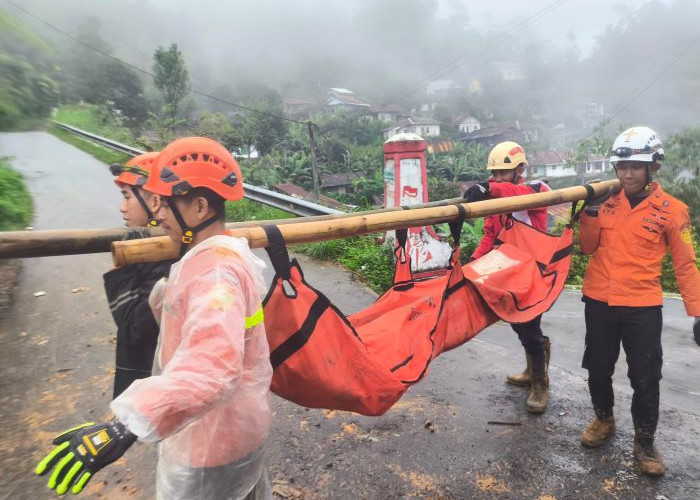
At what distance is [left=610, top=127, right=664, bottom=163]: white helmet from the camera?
2.95 metres

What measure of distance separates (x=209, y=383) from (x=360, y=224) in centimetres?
125

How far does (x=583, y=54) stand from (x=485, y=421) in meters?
179

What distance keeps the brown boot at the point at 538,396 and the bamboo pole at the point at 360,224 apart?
4.49 feet

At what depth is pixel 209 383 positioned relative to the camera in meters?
1.32

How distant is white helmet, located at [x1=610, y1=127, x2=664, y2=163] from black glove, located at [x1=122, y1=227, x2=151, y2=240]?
2719 mm

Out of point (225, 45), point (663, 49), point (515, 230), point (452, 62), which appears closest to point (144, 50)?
point (225, 45)

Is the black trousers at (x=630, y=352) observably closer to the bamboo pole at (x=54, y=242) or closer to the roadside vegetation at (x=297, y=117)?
the bamboo pole at (x=54, y=242)

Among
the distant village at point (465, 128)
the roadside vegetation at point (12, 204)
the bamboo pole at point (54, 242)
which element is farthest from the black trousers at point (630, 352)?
the distant village at point (465, 128)

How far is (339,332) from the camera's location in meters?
2.17

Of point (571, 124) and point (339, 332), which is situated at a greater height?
point (571, 124)

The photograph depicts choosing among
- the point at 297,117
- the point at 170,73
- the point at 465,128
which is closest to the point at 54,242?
the point at 170,73

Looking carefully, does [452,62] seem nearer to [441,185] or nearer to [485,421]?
[441,185]

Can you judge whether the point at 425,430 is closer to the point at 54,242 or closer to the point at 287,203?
the point at 54,242

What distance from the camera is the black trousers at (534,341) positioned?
3.57 meters
